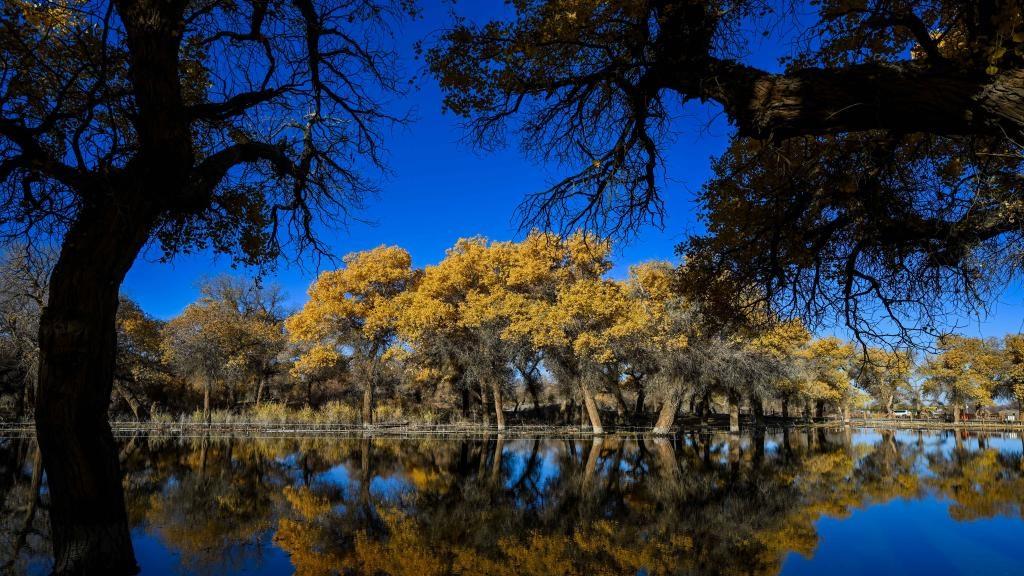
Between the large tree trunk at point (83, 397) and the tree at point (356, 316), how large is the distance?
2248cm

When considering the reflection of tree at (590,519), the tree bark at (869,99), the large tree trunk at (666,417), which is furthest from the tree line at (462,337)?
the tree bark at (869,99)

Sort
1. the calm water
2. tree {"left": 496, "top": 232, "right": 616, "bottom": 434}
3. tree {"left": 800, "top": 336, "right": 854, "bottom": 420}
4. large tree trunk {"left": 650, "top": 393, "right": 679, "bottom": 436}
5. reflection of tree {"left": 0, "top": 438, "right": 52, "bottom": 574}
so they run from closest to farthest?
1. reflection of tree {"left": 0, "top": 438, "right": 52, "bottom": 574}
2. the calm water
3. tree {"left": 496, "top": 232, "right": 616, "bottom": 434}
4. large tree trunk {"left": 650, "top": 393, "right": 679, "bottom": 436}
5. tree {"left": 800, "top": 336, "right": 854, "bottom": 420}

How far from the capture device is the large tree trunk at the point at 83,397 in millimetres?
→ 3998

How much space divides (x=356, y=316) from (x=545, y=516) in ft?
71.6

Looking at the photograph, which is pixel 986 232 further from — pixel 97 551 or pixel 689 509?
pixel 97 551

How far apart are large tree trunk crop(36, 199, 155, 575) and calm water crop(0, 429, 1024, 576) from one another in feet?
5.90

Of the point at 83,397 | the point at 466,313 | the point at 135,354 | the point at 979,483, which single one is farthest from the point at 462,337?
the point at 83,397

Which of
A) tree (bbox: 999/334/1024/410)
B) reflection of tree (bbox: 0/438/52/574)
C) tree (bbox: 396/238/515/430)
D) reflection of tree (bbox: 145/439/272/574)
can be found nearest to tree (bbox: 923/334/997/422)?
tree (bbox: 999/334/1024/410)

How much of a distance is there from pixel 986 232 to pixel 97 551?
28.2 ft

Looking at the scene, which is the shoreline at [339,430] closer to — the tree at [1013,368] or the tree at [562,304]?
the tree at [562,304]

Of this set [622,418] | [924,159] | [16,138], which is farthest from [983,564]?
[622,418]

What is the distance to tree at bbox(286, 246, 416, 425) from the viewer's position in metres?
27.1

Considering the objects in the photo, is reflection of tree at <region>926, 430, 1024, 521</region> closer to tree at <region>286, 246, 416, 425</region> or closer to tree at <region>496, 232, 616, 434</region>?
tree at <region>496, 232, 616, 434</region>

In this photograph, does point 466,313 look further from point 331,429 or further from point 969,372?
point 969,372
